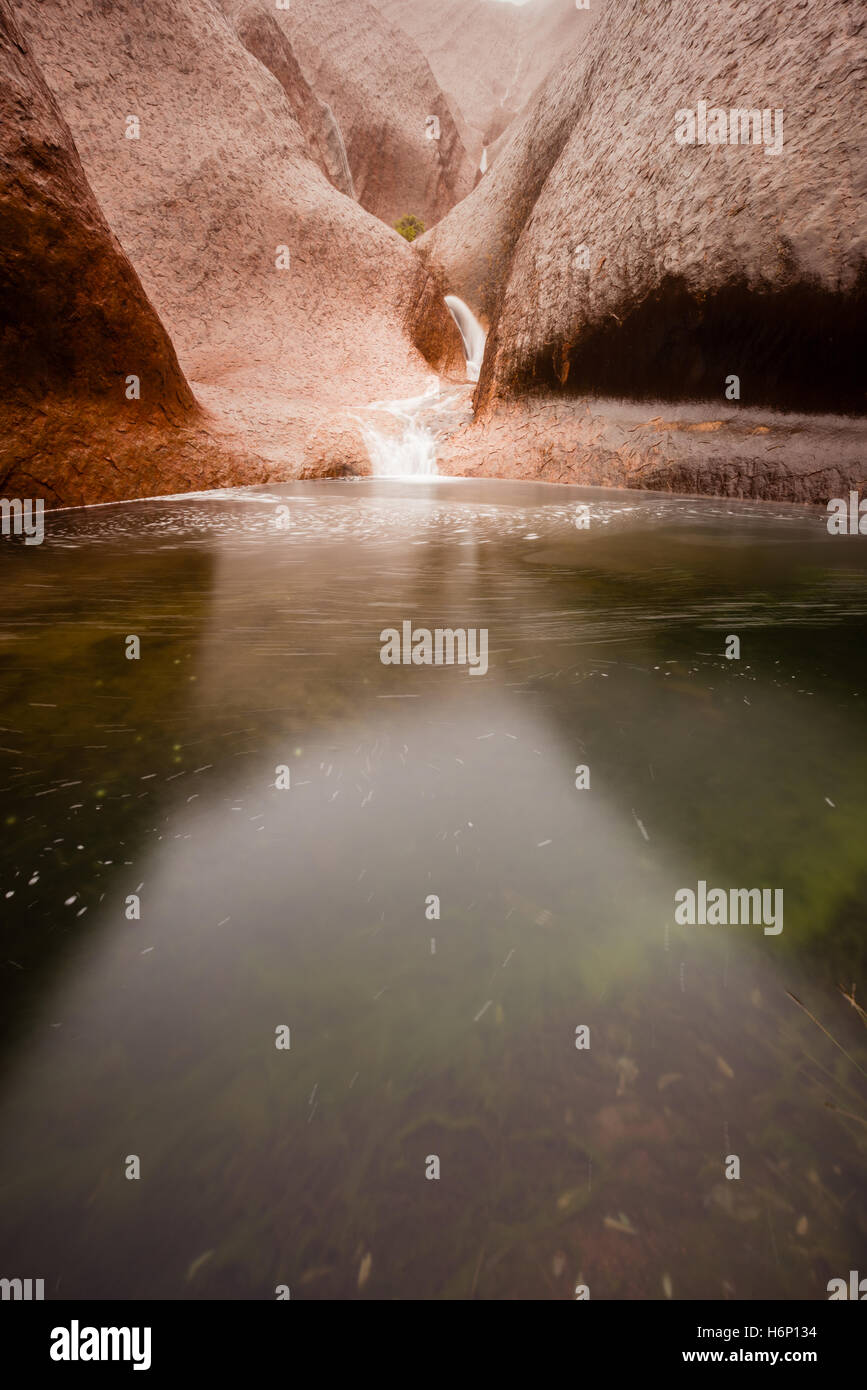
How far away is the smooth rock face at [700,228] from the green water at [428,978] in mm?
6365

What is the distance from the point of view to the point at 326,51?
30672 millimetres

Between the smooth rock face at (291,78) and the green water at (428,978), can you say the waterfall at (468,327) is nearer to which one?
the smooth rock face at (291,78)

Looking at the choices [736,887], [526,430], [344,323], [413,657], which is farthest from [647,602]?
[344,323]

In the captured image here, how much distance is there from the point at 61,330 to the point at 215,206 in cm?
975

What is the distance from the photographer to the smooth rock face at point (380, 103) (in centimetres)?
3055

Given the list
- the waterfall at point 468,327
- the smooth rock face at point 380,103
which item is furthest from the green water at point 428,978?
the smooth rock face at point 380,103

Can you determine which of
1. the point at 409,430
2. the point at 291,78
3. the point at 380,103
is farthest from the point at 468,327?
the point at 380,103

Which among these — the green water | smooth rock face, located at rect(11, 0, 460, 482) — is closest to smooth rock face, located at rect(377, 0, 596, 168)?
smooth rock face, located at rect(11, 0, 460, 482)

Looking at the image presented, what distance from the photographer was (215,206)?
48.0ft

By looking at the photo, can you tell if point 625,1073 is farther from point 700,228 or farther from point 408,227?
point 408,227

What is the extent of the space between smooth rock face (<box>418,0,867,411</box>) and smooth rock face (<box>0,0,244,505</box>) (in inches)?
229

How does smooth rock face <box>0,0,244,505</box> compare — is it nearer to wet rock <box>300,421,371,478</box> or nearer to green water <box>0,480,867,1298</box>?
wet rock <box>300,421,371,478</box>
